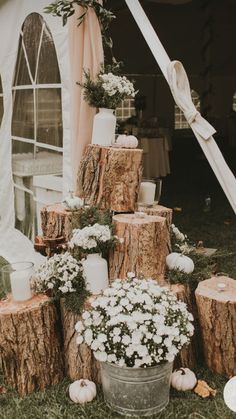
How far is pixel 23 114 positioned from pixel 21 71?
381mm

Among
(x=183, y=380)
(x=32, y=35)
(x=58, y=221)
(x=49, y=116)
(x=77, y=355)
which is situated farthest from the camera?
(x=32, y=35)

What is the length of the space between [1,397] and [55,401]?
29 centimetres

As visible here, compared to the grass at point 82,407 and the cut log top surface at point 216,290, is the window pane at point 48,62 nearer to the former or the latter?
the cut log top surface at point 216,290

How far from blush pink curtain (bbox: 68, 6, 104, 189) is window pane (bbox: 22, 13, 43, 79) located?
2.45 feet

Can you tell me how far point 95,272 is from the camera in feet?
8.50

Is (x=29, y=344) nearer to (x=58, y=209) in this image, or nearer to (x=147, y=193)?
(x=58, y=209)

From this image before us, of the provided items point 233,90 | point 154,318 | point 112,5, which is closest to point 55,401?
point 154,318

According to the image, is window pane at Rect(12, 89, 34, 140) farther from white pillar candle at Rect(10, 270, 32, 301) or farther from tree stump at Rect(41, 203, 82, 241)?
white pillar candle at Rect(10, 270, 32, 301)

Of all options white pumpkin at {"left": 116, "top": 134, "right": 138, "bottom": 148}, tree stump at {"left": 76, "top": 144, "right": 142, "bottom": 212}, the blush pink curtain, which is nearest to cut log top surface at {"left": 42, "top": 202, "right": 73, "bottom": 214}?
tree stump at {"left": 76, "top": 144, "right": 142, "bottom": 212}

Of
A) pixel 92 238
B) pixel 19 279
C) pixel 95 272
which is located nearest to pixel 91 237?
pixel 92 238

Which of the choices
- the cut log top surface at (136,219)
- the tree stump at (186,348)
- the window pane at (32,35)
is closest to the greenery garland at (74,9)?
the window pane at (32,35)

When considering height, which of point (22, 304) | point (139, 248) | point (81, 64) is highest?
point (81, 64)

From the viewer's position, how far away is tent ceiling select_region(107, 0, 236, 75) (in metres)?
8.26

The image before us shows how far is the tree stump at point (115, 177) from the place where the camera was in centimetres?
289
